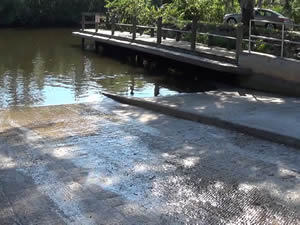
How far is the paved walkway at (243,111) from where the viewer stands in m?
7.47

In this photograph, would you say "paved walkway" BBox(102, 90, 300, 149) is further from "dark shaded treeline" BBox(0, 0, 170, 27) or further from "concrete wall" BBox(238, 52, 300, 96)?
"dark shaded treeline" BBox(0, 0, 170, 27)

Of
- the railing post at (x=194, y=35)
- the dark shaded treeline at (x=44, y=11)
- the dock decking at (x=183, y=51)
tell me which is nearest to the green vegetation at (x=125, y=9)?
the dark shaded treeline at (x=44, y=11)

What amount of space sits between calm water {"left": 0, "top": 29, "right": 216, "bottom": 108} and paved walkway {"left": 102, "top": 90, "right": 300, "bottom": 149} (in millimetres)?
3475

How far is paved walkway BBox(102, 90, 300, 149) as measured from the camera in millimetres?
7469

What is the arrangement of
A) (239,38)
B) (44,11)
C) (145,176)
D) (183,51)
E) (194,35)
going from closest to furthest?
(145,176) < (239,38) < (194,35) < (183,51) < (44,11)

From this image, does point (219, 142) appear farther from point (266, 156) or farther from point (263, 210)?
point (263, 210)

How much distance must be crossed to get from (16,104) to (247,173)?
874cm

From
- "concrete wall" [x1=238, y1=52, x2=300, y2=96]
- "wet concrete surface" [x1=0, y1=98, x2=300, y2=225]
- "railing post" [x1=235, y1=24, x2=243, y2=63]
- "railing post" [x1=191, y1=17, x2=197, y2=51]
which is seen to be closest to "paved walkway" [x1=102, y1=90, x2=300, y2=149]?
"wet concrete surface" [x1=0, y1=98, x2=300, y2=225]

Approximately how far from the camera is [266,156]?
6492mm

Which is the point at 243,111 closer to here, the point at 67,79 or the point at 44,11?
the point at 67,79

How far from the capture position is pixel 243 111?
930 cm

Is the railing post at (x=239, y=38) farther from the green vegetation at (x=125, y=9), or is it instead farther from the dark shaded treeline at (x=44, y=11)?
the dark shaded treeline at (x=44, y=11)

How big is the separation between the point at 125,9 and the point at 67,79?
10.8 metres

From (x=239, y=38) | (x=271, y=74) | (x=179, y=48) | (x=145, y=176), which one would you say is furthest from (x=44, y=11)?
(x=145, y=176)
